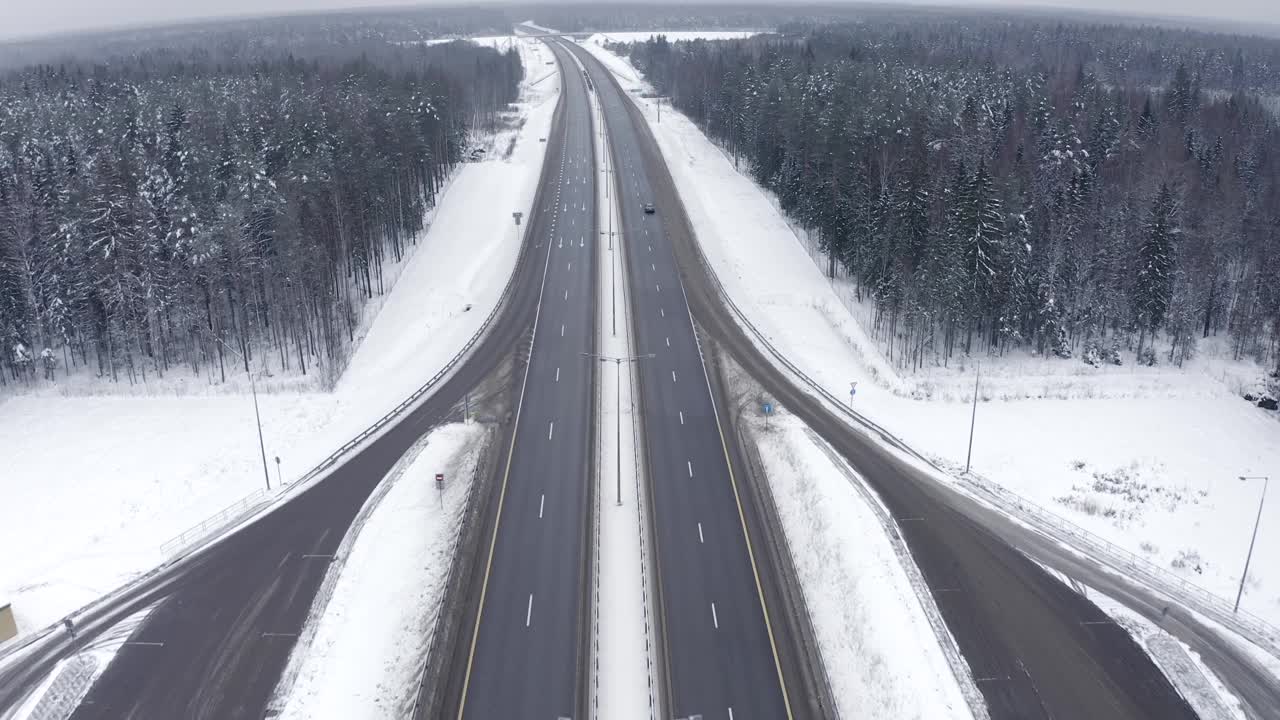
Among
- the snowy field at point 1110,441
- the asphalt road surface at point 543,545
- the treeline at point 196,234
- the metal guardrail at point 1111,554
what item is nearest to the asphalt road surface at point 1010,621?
the metal guardrail at point 1111,554

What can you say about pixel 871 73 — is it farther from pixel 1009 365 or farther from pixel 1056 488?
pixel 1056 488

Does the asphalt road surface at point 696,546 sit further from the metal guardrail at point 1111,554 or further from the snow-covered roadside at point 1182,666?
the snow-covered roadside at point 1182,666

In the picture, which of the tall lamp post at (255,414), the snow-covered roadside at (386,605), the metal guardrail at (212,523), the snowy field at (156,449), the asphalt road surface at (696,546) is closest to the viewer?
the snow-covered roadside at (386,605)

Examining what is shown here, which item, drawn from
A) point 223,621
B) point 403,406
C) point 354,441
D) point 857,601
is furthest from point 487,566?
point 403,406

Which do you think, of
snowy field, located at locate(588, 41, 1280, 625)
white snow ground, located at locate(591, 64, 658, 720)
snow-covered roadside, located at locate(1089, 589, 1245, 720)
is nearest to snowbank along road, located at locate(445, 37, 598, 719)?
white snow ground, located at locate(591, 64, 658, 720)

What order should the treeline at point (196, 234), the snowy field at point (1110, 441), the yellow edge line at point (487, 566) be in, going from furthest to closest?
the treeline at point (196, 234) < the snowy field at point (1110, 441) < the yellow edge line at point (487, 566)

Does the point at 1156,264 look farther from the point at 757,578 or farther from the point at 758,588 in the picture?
the point at 758,588

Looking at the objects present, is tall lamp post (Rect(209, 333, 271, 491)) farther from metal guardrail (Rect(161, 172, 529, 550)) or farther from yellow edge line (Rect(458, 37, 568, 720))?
yellow edge line (Rect(458, 37, 568, 720))
